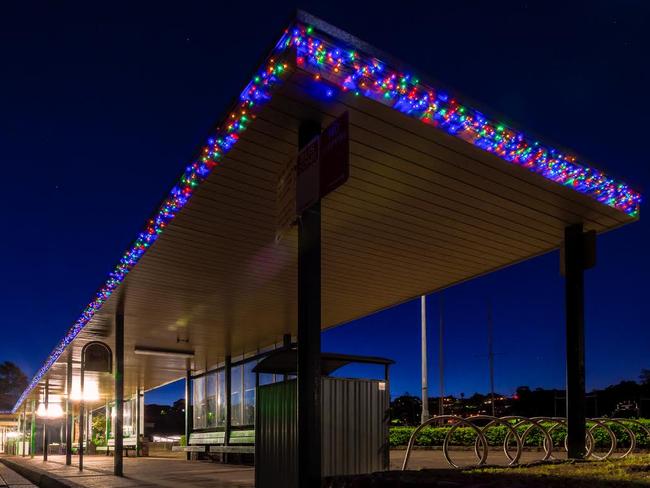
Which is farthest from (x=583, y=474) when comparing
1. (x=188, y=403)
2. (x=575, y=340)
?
(x=188, y=403)

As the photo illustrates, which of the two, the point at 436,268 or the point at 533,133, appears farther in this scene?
the point at 436,268

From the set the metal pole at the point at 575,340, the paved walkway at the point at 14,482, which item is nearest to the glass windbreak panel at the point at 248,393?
the paved walkway at the point at 14,482

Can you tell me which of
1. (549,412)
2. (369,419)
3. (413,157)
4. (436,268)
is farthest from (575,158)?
(549,412)

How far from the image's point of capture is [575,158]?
333 inches

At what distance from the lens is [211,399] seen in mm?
26812

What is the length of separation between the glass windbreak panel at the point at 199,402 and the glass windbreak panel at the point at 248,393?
15.3ft

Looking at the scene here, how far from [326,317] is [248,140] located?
1161 centimetres

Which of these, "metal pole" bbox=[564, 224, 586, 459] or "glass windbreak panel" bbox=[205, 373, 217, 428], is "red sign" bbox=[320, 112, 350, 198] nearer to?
"metal pole" bbox=[564, 224, 586, 459]

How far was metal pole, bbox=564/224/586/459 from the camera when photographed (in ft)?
32.0

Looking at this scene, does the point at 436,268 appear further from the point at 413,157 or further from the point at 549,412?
the point at 549,412

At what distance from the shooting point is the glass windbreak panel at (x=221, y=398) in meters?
25.1

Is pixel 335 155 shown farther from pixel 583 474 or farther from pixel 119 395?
pixel 119 395

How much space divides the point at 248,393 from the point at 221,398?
2972 mm

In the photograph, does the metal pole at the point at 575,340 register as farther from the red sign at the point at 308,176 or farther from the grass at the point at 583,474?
the red sign at the point at 308,176
